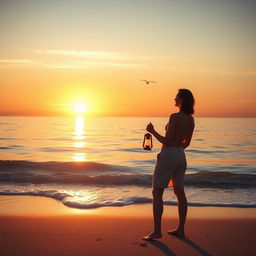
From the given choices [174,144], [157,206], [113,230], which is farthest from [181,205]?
[113,230]

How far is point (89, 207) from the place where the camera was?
303 inches

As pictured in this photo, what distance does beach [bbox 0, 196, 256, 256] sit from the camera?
16.9 feet

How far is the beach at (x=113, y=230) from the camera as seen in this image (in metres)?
5.14

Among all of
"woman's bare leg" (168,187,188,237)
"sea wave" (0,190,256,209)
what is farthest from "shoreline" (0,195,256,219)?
"woman's bare leg" (168,187,188,237)

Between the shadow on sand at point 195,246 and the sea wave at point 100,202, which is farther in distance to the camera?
the sea wave at point 100,202

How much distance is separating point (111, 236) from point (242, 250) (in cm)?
188

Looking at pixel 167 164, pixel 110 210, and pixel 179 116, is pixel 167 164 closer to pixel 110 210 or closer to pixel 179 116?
pixel 179 116

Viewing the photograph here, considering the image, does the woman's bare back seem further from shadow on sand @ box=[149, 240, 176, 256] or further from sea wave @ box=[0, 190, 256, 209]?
sea wave @ box=[0, 190, 256, 209]

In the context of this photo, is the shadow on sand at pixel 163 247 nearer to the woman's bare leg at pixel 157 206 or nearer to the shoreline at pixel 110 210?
the woman's bare leg at pixel 157 206

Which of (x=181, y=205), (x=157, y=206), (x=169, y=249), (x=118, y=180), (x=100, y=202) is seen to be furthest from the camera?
(x=118, y=180)

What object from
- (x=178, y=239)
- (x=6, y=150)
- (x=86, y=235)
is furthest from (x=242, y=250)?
(x=6, y=150)

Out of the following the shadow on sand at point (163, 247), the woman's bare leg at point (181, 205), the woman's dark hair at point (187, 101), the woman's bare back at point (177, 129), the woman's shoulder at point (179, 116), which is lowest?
the shadow on sand at point (163, 247)

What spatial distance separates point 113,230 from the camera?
6.10 metres

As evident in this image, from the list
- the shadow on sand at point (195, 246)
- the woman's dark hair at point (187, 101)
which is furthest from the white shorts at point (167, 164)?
the shadow on sand at point (195, 246)
